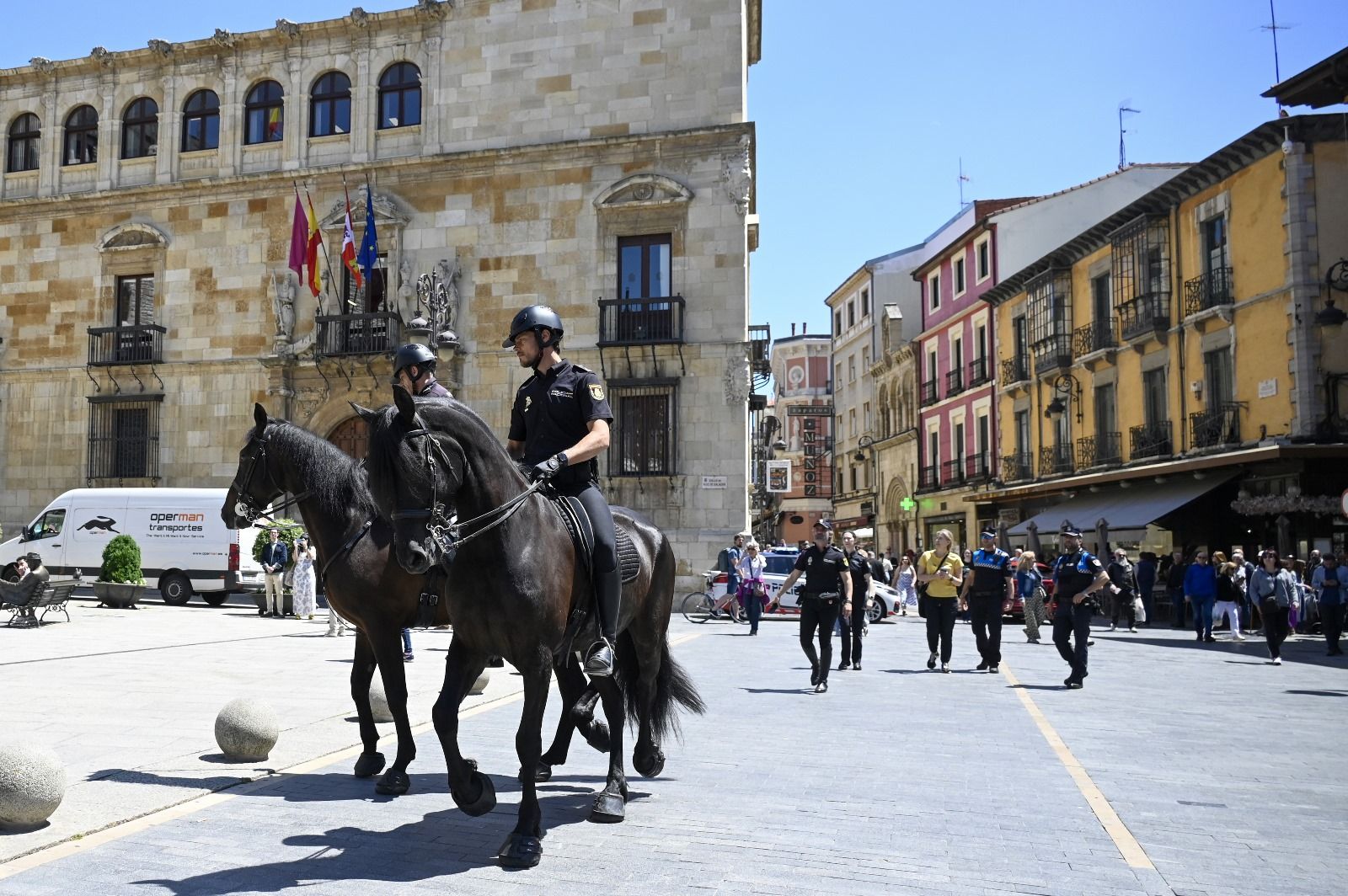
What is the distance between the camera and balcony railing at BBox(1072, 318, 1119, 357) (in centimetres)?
3241

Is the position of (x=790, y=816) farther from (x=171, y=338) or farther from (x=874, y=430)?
(x=874, y=430)

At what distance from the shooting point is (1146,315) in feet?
98.1

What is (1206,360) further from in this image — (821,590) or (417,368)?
(417,368)

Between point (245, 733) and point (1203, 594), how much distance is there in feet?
62.5

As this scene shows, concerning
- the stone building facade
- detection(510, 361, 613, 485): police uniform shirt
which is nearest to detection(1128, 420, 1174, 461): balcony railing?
the stone building facade

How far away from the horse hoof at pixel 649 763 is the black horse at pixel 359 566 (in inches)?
11.6

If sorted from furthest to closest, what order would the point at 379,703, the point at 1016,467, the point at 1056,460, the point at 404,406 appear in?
the point at 1016,467
the point at 1056,460
the point at 379,703
the point at 404,406

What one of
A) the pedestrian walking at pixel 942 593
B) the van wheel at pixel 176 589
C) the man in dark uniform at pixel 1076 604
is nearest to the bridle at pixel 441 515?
Answer: the man in dark uniform at pixel 1076 604

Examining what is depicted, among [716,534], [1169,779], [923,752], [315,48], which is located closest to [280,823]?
[923,752]

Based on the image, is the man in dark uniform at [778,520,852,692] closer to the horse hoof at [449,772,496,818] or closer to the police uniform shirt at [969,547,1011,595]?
the police uniform shirt at [969,547,1011,595]

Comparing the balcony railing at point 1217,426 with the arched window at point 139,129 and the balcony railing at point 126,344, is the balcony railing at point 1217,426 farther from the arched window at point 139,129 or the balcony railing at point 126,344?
the arched window at point 139,129

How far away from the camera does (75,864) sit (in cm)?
475

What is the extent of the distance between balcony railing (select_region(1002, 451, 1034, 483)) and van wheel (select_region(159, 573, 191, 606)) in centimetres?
2585

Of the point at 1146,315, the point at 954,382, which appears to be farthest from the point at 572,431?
the point at 954,382
